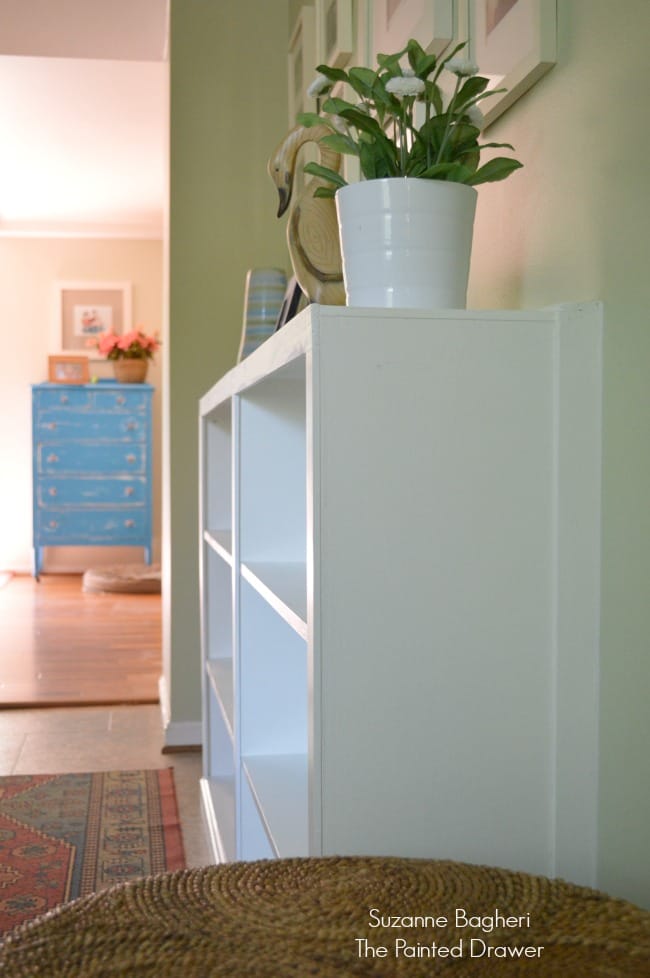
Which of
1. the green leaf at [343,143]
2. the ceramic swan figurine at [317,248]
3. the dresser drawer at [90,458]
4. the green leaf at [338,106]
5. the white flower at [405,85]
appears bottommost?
the dresser drawer at [90,458]

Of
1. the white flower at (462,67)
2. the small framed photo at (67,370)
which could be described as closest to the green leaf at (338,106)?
the white flower at (462,67)

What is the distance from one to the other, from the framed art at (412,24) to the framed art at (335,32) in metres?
0.17

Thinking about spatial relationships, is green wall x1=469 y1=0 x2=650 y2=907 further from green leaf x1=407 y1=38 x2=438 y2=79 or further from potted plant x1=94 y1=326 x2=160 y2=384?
potted plant x1=94 y1=326 x2=160 y2=384

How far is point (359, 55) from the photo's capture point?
2.01 meters

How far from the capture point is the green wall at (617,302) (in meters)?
1.06

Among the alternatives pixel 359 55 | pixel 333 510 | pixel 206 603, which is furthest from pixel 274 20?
pixel 333 510

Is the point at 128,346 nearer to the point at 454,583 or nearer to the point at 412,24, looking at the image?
the point at 412,24

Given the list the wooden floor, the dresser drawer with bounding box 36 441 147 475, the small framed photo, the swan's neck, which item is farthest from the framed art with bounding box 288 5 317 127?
the small framed photo

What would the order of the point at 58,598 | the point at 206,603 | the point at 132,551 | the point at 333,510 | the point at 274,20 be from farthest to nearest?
the point at 132,551 < the point at 58,598 < the point at 274,20 < the point at 206,603 < the point at 333,510

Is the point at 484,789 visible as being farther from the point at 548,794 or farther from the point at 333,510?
the point at 333,510

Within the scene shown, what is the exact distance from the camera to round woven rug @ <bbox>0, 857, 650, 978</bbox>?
2.29 ft

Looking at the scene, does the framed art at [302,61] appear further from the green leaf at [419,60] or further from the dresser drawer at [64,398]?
the dresser drawer at [64,398]

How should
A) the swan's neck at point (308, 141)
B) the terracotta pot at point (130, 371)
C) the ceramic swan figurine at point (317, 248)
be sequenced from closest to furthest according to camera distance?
the ceramic swan figurine at point (317, 248), the swan's neck at point (308, 141), the terracotta pot at point (130, 371)

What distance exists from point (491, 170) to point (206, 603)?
1.71 metres
